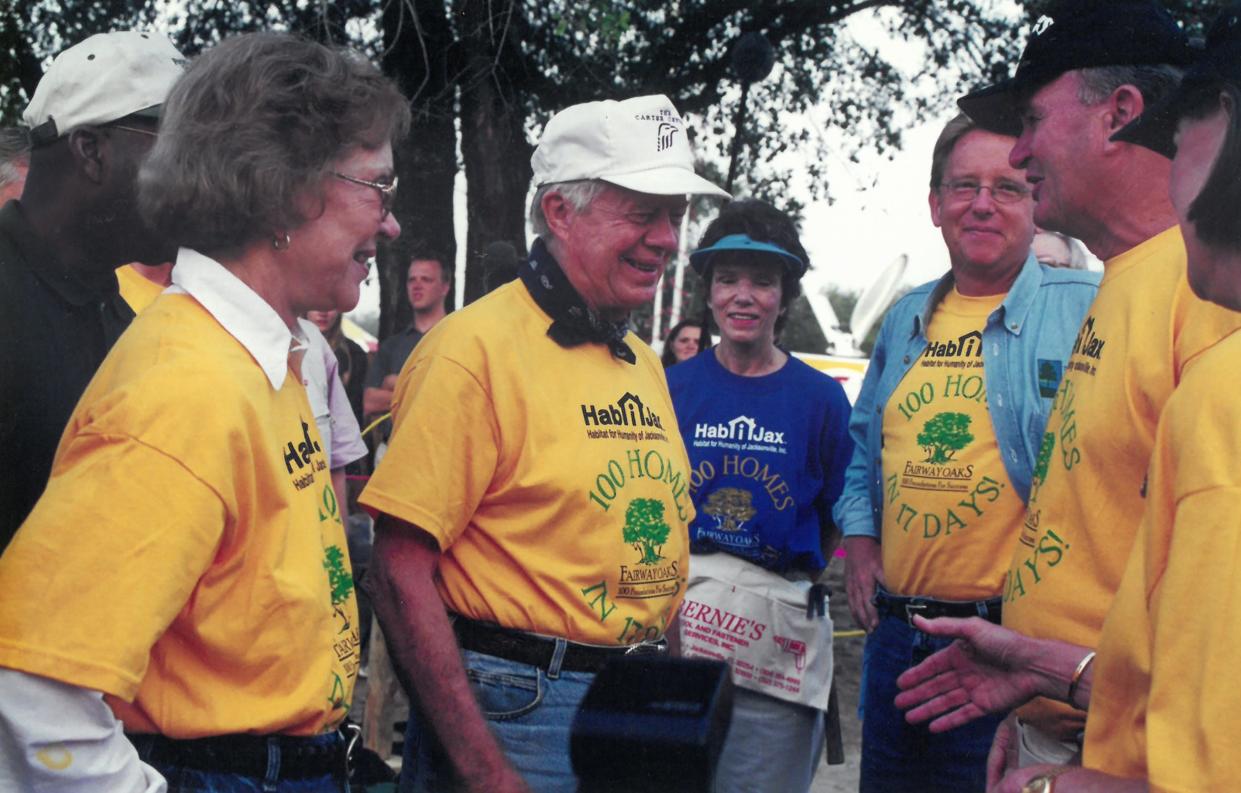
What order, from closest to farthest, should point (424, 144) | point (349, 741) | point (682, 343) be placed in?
point (349, 741), point (682, 343), point (424, 144)

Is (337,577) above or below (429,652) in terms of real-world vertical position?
above

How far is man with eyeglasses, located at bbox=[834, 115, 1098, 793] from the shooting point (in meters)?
3.04

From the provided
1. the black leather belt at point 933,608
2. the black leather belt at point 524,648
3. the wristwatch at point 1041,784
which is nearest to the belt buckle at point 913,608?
the black leather belt at point 933,608

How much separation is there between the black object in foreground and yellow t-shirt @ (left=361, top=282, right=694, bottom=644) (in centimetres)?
106

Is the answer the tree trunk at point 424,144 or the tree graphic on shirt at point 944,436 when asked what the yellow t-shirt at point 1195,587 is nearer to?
the tree graphic on shirt at point 944,436

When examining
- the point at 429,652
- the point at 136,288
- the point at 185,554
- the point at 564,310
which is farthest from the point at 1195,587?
the point at 136,288

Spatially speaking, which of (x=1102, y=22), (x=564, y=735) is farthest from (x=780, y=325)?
(x=564, y=735)

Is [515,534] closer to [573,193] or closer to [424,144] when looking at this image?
[573,193]

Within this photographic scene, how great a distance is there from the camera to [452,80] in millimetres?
8734

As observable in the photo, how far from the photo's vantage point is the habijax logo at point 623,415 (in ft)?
8.09

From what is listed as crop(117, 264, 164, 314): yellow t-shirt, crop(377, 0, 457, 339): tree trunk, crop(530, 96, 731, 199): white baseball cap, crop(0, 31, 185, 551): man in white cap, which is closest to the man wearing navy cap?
crop(530, 96, 731, 199): white baseball cap

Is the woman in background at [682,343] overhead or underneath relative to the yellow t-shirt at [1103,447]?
underneath

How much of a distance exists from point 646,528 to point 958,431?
1.08 meters

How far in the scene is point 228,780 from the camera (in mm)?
1698
